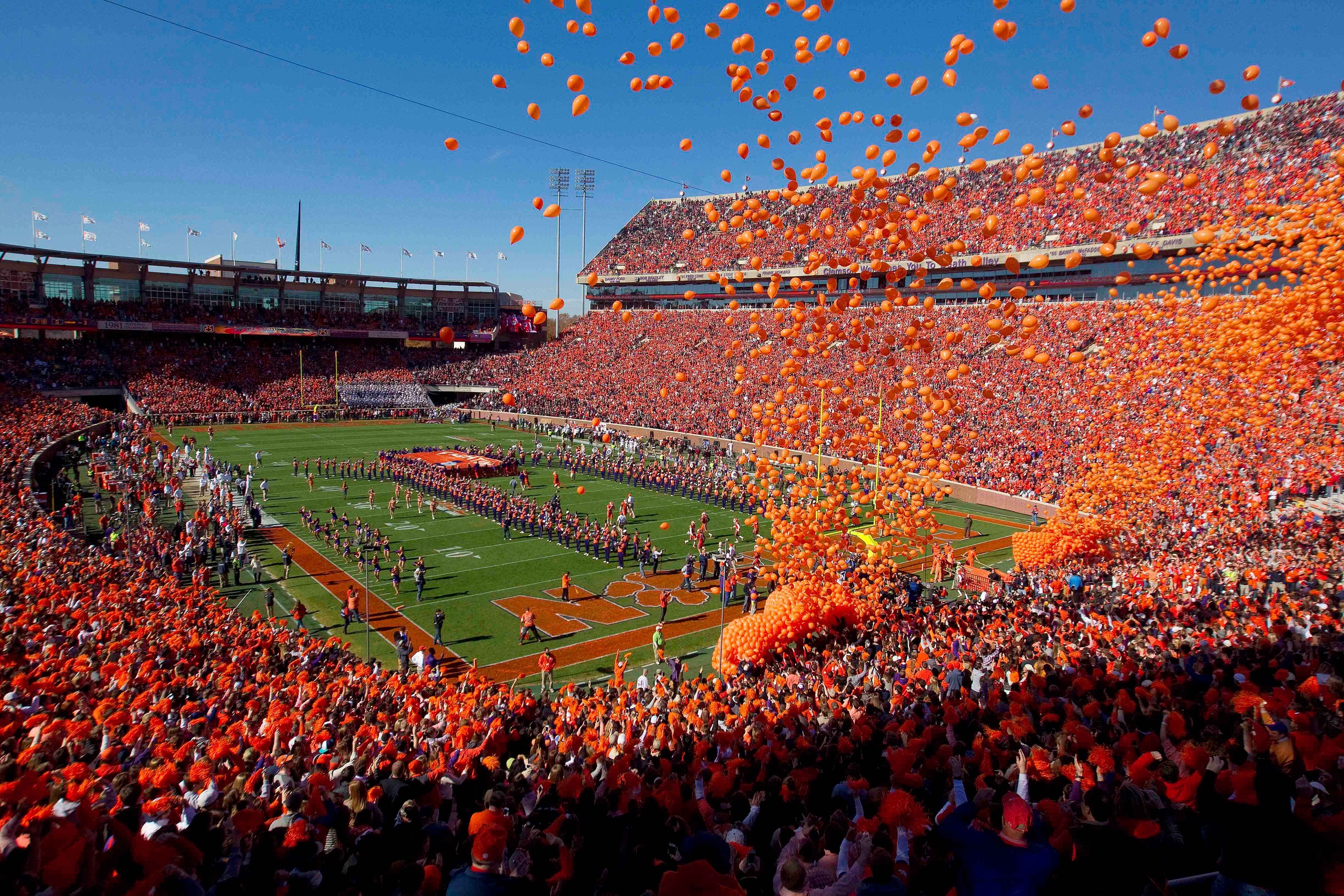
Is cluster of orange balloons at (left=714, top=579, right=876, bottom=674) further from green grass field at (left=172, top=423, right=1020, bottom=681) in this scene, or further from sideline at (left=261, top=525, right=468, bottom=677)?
sideline at (left=261, top=525, right=468, bottom=677)

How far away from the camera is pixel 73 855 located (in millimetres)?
2846

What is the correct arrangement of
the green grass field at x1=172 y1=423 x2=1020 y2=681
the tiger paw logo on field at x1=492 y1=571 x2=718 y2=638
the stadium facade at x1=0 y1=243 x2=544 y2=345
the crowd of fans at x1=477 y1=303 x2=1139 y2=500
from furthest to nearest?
the stadium facade at x1=0 y1=243 x2=544 y2=345 → the crowd of fans at x1=477 y1=303 x2=1139 y2=500 → the tiger paw logo on field at x1=492 y1=571 x2=718 y2=638 → the green grass field at x1=172 y1=423 x2=1020 y2=681

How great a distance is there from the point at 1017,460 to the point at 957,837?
27422 millimetres

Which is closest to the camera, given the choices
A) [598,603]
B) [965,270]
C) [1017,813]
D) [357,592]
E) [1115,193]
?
[1017,813]

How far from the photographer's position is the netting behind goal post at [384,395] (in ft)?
172

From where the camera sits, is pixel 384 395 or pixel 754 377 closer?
pixel 754 377

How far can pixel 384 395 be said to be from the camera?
5359 centimetres

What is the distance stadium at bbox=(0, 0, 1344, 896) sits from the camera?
10.2ft

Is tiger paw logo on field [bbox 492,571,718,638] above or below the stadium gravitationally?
below

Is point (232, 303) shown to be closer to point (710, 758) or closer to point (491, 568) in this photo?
point (491, 568)

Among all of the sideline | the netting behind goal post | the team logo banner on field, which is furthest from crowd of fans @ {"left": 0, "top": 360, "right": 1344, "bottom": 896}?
the netting behind goal post

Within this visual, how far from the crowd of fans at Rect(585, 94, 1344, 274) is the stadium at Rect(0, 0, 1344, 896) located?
407 cm

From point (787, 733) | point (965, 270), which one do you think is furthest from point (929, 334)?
point (965, 270)

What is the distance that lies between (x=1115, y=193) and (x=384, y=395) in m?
46.8
